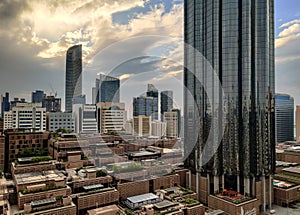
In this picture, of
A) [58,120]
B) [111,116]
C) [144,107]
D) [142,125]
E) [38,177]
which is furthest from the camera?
[111,116]

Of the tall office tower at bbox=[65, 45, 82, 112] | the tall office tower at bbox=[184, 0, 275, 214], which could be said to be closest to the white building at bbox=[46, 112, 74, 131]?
the tall office tower at bbox=[65, 45, 82, 112]

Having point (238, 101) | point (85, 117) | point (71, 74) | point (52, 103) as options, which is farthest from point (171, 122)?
point (71, 74)

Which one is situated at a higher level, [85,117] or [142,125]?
[85,117]

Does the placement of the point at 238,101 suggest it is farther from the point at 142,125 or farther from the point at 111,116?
the point at 111,116

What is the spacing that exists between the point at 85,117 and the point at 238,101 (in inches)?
665

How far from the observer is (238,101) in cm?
974

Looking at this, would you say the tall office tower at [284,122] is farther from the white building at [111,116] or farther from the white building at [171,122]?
the white building at [111,116]

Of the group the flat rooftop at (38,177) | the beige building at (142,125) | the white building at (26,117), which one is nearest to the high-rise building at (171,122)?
the beige building at (142,125)

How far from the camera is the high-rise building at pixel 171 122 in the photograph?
1931 centimetres

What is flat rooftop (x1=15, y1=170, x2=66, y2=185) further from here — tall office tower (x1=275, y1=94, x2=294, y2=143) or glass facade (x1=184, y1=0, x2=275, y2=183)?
tall office tower (x1=275, y1=94, x2=294, y2=143)

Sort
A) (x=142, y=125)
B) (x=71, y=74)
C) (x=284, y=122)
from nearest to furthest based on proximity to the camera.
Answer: (x=142, y=125)
(x=284, y=122)
(x=71, y=74)

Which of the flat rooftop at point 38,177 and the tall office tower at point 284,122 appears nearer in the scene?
the flat rooftop at point 38,177

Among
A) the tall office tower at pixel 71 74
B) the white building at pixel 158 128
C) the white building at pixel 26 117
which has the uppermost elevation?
the tall office tower at pixel 71 74

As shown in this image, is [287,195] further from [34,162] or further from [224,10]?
[34,162]
